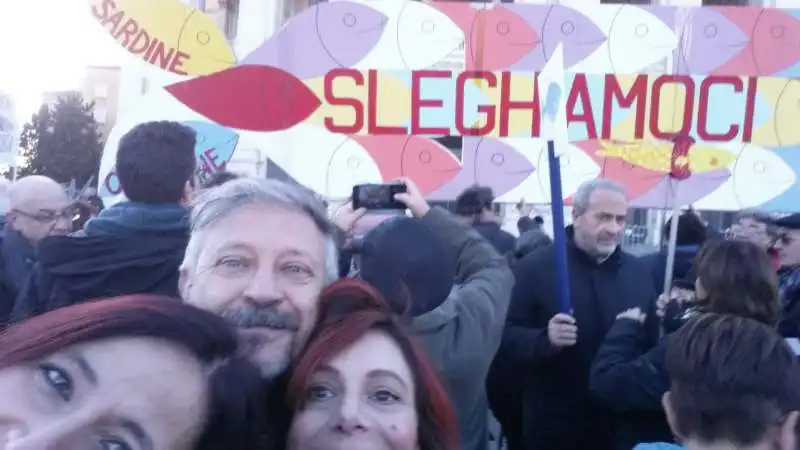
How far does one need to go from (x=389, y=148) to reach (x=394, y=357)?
324 cm

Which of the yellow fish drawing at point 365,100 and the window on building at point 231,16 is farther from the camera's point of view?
the window on building at point 231,16

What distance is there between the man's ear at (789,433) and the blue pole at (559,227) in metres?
1.07

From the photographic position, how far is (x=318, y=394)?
1308mm

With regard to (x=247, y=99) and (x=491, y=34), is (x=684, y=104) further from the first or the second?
(x=247, y=99)

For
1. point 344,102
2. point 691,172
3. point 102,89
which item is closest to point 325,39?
point 344,102

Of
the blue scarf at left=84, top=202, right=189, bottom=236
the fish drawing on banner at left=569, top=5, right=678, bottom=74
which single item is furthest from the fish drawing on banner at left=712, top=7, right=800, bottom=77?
the blue scarf at left=84, top=202, right=189, bottom=236

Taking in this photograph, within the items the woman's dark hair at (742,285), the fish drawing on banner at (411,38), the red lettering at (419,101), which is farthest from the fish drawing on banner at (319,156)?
the woman's dark hair at (742,285)

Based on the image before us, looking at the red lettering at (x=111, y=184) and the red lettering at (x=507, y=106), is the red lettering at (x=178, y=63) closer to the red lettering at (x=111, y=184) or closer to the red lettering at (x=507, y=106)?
the red lettering at (x=111, y=184)

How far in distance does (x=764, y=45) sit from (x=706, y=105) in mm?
484

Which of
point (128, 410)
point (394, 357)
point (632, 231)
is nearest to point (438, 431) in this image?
point (394, 357)

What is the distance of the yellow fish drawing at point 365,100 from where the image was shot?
176 inches

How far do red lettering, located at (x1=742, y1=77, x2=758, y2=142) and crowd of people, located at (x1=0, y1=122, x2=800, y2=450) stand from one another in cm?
141

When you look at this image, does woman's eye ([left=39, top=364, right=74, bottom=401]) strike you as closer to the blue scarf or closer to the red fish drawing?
the blue scarf

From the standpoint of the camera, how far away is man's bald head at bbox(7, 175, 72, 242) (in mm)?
3814
